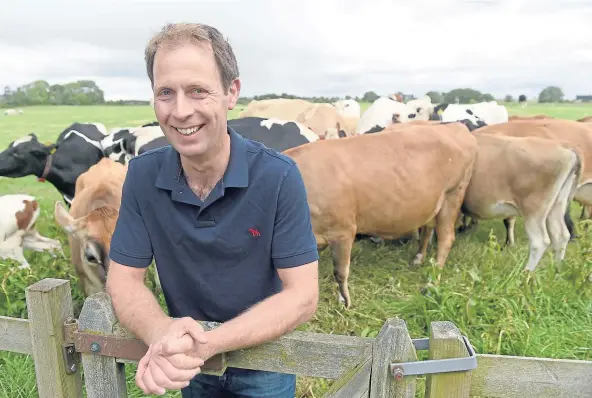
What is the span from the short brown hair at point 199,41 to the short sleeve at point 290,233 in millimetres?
365

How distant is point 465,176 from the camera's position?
528cm

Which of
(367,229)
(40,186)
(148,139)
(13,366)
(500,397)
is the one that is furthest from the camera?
(40,186)

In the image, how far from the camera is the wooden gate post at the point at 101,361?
4.53 ft

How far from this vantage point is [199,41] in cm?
137

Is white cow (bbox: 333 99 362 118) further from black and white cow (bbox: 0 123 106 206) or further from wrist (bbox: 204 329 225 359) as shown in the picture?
wrist (bbox: 204 329 225 359)

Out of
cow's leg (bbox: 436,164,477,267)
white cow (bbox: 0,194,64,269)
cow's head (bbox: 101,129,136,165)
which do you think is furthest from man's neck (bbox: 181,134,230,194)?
cow's head (bbox: 101,129,136,165)

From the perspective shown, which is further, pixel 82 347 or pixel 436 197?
pixel 436 197

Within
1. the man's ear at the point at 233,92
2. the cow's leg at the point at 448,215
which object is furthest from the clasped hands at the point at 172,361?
the cow's leg at the point at 448,215

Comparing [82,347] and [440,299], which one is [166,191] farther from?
[440,299]

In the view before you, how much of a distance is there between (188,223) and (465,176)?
4.44 metres

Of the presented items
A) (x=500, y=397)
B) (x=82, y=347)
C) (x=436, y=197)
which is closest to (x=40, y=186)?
(x=436, y=197)

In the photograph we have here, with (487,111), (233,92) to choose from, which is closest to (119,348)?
(233,92)

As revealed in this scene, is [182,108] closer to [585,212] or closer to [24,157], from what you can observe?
[24,157]

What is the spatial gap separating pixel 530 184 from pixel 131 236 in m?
4.75
